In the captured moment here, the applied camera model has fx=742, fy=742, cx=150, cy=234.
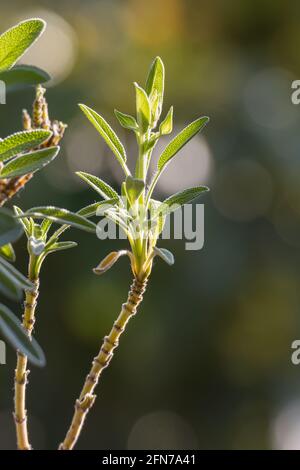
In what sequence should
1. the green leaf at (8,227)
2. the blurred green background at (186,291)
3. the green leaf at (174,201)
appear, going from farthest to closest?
the blurred green background at (186,291), the green leaf at (174,201), the green leaf at (8,227)

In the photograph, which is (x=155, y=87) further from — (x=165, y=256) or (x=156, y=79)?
(x=165, y=256)

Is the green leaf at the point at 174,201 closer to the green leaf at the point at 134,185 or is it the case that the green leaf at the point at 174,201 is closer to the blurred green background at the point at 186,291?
the green leaf at the point at 134,185

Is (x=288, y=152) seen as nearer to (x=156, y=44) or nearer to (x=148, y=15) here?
(x=156, y=44)

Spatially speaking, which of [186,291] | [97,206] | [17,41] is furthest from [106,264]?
[186,291]

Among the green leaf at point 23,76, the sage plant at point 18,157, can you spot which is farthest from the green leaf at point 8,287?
the green leaf at point 23,76

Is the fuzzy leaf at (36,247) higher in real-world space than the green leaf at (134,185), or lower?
lower

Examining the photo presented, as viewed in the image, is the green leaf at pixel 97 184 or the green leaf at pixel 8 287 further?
the green leaf at pixel 97 184

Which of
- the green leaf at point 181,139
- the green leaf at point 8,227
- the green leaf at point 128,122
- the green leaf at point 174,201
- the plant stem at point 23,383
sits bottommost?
the plant stem at point 23,383
